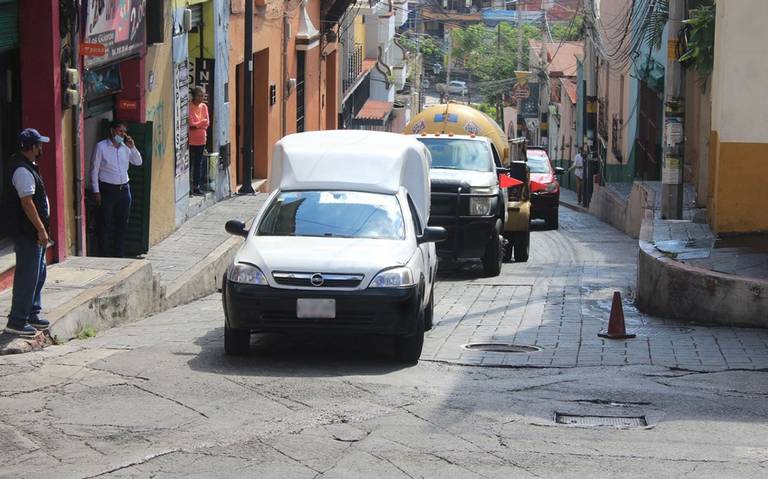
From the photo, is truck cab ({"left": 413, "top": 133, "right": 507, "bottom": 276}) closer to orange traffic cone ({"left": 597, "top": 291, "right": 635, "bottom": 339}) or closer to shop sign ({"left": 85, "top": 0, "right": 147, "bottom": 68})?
shop sign ({"left": 85, "top": 0, "right": 147, "bottom": 68})

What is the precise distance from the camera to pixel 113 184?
15.9 metres

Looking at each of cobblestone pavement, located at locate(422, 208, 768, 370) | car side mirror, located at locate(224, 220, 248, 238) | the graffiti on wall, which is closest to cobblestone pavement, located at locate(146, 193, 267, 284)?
the graffiti on wall

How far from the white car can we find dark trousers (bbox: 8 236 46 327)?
157 cm

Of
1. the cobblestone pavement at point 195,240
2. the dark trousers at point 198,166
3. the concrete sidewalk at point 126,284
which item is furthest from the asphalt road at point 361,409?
the dark trousers at point 198,166

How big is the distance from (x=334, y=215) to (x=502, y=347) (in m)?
2.05

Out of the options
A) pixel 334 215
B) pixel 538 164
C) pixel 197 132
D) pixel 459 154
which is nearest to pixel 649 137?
pixel 538 164

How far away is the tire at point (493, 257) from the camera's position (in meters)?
19.2

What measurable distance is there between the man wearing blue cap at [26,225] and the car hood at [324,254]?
1659mm

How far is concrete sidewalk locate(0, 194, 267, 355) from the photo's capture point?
11625 millimetres

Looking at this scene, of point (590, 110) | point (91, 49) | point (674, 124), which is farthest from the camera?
point (590, 110)

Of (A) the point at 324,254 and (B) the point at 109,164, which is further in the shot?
(B) the point at 109,164

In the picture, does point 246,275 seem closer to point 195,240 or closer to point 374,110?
point 195,240

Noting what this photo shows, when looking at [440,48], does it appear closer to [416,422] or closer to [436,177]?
[436,177]

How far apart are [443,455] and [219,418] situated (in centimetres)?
167
